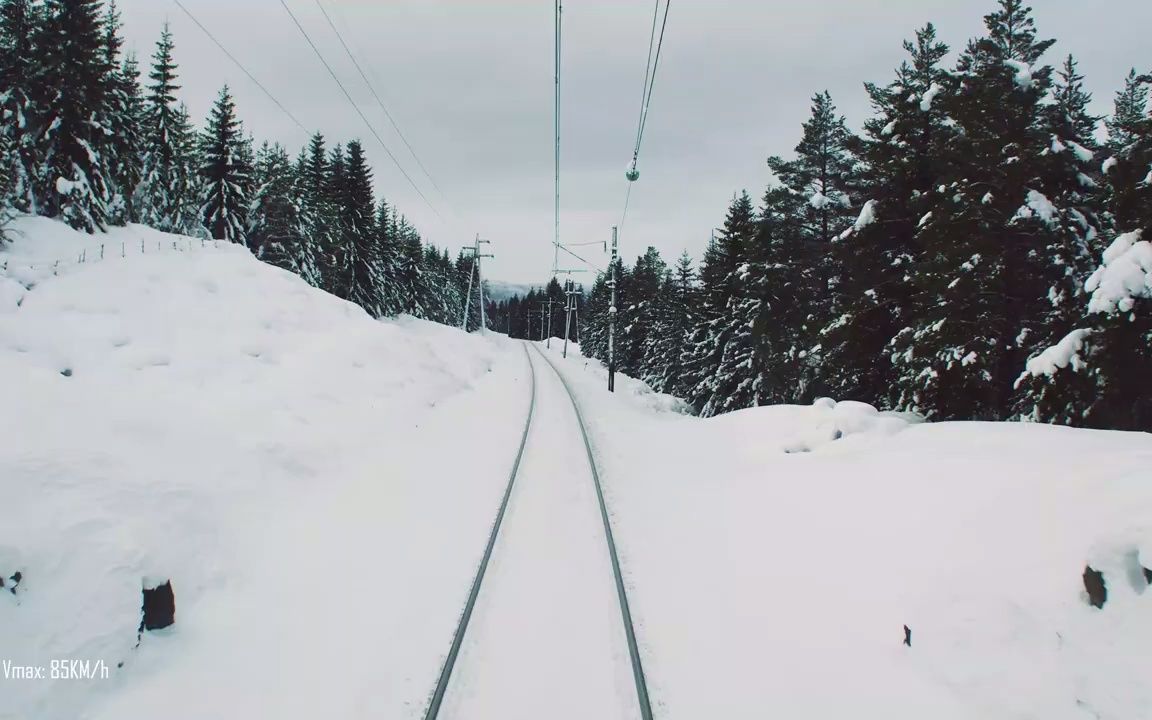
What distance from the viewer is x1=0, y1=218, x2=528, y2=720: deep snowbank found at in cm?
449

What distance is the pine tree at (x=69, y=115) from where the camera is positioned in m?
24.7

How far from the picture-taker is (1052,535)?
5.11 metres

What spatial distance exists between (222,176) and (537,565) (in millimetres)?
39863

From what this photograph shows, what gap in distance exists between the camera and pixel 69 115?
25.1m

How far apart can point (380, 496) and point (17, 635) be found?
529cm

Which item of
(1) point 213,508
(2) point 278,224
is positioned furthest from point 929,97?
(2) point 278,224

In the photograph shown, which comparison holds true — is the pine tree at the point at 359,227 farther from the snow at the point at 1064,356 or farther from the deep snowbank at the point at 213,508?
the snow at the point at 1064,356

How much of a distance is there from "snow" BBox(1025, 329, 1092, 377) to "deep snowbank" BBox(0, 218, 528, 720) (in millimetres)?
9594

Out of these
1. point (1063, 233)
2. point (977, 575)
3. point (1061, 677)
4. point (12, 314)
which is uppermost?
point (1063, 233)

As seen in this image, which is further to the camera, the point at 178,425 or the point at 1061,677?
the point at 178,425

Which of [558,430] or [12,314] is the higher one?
[12,314]

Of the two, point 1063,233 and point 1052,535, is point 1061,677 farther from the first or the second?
point 1063,233

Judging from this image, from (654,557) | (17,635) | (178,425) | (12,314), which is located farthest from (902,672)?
(12,314)

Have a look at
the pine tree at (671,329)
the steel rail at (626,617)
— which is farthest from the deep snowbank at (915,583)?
the pine tree at (671,329)
